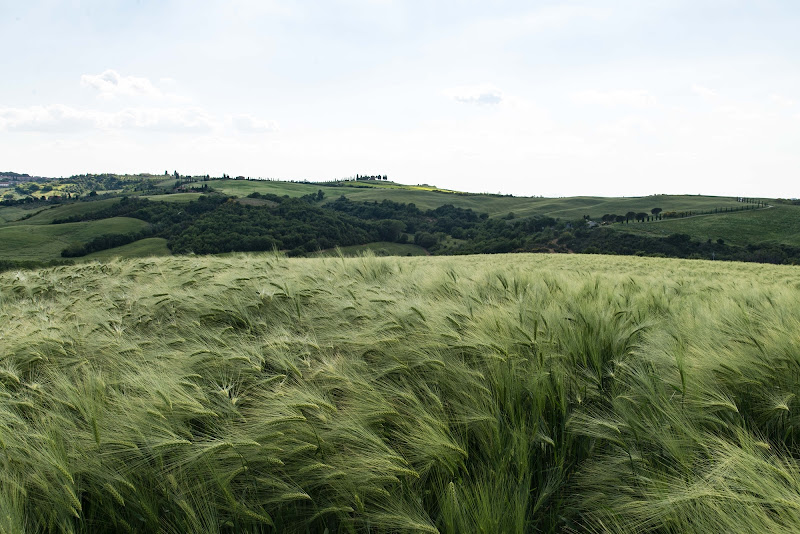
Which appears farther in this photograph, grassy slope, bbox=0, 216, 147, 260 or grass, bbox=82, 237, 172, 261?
grassy slope, bbox=0, 216, 147, 260

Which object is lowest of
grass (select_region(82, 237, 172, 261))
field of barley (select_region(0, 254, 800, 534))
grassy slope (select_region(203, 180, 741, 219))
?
grass (select_region(82, 237, 172, 261))

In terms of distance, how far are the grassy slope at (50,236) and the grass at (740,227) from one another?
342 ft

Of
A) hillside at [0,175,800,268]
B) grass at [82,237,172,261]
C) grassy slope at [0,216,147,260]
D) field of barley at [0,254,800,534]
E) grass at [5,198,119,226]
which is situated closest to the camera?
field of barley at [0,254,800,534]

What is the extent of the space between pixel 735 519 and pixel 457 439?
1.02 m

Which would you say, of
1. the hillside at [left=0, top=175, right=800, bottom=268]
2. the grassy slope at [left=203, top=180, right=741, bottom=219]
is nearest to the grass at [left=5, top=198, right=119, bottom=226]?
the hillside at [left=0, top=175, right=800, bottom=268]

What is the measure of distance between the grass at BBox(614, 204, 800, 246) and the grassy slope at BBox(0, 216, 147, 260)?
104m

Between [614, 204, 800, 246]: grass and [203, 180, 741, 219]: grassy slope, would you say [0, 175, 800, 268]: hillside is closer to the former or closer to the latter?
[614, 204, 800, 246]: grass

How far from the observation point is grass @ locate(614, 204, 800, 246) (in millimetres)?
69000

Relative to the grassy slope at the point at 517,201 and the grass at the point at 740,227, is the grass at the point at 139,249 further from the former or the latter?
the grass at the point at 740,227

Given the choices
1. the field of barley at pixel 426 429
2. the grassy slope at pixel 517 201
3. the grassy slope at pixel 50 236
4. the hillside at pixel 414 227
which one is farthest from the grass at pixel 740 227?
the grassy slope at pixel 50 236

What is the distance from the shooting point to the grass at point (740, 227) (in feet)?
Result: 226

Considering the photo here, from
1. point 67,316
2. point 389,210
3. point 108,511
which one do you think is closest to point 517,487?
point 108,511

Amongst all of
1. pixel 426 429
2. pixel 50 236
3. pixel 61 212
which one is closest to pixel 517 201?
pixel 50 236

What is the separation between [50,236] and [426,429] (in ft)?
347
